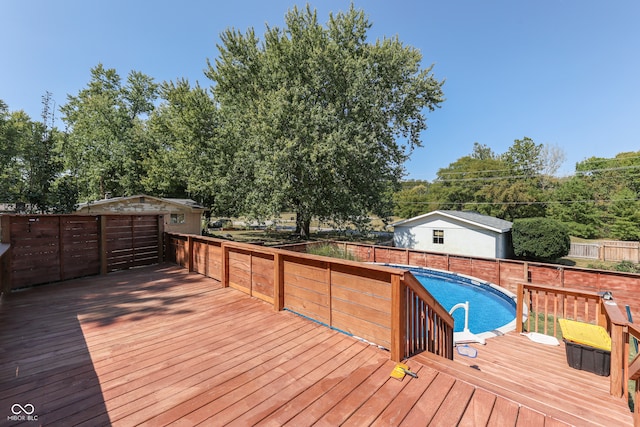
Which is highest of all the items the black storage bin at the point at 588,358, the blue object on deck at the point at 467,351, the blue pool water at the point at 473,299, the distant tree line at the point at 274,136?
the distant tree line at the point at 274,136

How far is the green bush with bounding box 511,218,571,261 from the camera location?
13484 millimetres

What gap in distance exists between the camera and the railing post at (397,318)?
246 centimetres

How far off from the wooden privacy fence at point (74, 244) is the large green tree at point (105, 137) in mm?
16141

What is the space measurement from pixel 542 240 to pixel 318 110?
13.2 metres

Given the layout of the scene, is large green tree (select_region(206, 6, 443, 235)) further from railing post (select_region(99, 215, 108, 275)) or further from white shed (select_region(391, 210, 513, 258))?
railing post (select_region(99, 215, 108, 275))

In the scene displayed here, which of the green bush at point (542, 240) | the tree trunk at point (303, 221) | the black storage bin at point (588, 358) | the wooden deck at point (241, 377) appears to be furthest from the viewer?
the tree trunk at point (303, 221)

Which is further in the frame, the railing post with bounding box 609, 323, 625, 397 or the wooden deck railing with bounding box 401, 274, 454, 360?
the railing post with bounding box 609, 323, 625, 397

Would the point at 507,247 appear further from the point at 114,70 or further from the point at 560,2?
the point at 114,70

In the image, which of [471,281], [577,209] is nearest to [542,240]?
[471,281]

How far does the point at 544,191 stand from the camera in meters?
27.4

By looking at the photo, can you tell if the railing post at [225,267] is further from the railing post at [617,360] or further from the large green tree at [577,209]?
the large green tree at [577,209]

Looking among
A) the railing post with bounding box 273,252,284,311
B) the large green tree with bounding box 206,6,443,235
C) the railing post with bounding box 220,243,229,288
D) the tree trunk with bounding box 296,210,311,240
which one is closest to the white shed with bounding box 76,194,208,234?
the large green tree with bounding box 206,6,443,235

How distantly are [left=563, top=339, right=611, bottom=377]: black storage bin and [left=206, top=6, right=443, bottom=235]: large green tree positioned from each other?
10405 mm

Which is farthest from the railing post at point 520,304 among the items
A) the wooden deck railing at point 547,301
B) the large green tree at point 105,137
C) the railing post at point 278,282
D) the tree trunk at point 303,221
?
the large green tree at point 105,137
